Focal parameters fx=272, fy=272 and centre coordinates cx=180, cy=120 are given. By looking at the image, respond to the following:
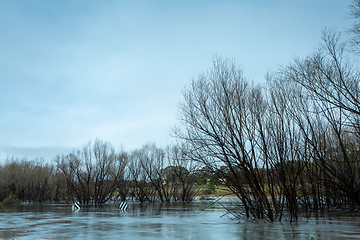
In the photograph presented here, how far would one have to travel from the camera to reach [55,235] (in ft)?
28.1

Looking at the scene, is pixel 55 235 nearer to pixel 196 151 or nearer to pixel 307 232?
pixel 196 151

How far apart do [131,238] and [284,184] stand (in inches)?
211

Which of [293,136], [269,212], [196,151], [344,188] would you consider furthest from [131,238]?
[344,188]

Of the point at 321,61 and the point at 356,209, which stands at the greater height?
the point at 321,61

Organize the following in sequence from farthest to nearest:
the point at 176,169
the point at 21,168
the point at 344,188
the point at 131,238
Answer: the point at 21,168 → the point at 176,169 → the point at 344,188 → the point at 131,238

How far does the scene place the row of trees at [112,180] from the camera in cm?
3503

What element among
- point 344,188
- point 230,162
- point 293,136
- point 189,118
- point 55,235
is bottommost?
point 55,235

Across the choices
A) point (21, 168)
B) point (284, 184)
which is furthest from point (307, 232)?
point (21, 168)

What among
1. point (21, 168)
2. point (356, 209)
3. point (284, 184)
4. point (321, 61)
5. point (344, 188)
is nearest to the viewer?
point (284, 184)

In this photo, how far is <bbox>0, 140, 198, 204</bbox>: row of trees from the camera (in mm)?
35031

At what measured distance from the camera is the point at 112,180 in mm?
36156

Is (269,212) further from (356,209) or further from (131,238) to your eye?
(356,209)

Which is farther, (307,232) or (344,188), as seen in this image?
(344,188)

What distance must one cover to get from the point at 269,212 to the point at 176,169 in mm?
25653
